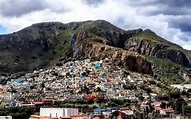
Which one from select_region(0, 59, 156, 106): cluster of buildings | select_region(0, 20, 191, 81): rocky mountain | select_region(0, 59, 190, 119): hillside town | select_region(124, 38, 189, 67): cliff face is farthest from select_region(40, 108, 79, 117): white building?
select_region(124, 38, 189, 67): cliff face

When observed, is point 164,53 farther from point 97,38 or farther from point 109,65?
point 109,65

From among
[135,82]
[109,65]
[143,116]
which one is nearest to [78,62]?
[109,65]

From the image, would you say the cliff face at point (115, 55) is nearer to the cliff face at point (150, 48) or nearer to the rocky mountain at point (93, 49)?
the rocky mountain at point (93, 49)

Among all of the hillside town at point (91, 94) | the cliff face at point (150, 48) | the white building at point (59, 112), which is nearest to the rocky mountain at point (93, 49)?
the cliff face at point (150, 48)

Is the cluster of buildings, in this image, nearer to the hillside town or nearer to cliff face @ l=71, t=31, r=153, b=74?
the hillside town

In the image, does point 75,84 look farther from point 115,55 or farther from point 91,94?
point 115,55
